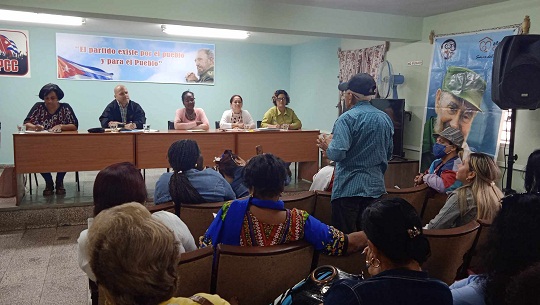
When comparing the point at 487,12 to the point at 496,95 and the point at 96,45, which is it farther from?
the point at 96,45

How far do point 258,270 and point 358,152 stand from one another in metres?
1.18

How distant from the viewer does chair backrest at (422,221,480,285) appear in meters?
1.81

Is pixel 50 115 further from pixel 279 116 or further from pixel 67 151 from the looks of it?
pixel 279 116

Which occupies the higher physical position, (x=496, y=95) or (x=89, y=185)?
(x=496, y=95)

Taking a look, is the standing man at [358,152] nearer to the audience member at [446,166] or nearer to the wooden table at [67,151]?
the audience member at [446,166]

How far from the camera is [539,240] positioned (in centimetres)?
112

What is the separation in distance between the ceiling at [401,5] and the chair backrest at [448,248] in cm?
324

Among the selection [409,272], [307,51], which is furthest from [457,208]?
[307,51]

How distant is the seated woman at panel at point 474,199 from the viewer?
228cm

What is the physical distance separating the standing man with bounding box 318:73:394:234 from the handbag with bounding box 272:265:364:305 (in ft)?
3.41

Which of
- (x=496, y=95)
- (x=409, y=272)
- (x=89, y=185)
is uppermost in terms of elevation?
(x=496, y=95)

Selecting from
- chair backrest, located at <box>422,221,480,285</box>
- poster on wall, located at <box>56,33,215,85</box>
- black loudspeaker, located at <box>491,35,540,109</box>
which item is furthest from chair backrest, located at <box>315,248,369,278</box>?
poster on wall, located at <box>56,33,215,85</box>

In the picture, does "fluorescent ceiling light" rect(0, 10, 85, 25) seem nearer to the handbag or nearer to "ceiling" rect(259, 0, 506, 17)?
"ceiling" rect(259, 0, 506, 17)

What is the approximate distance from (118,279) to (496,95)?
3.58 metres
